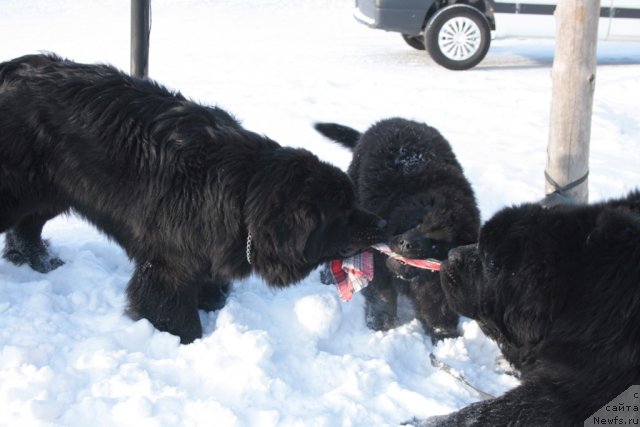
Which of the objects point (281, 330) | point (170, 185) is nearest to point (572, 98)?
point (281, 330)

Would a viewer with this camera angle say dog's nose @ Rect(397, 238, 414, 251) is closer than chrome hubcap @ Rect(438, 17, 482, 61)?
Yes

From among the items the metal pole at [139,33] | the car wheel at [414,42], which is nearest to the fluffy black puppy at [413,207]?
the metal pole at [139,33]

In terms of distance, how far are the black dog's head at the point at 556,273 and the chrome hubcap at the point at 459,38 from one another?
703cm

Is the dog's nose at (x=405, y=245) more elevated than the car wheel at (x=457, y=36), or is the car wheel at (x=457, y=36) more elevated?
the car wheel at (x=457, y=36)

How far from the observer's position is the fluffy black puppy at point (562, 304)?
215 centimetres

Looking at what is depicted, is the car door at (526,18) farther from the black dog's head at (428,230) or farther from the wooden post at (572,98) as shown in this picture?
the black dog's head at (428,230)

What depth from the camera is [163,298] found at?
335 cm

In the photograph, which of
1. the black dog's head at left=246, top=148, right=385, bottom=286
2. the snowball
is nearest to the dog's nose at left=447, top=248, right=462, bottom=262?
the black dog's head at left=246, top=148, right=385, bottom=286

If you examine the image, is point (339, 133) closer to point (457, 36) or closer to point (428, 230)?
point (428, 230)

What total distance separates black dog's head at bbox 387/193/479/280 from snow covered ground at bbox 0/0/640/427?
0.47 m

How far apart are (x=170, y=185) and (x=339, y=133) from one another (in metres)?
1.86

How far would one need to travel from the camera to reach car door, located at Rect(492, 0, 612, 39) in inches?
377

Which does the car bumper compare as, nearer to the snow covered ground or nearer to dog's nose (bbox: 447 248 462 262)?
the snow covered ground

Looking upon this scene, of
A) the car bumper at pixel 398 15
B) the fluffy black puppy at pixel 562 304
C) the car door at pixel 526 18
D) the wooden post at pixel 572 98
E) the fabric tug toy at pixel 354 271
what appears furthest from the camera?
the car door at pixel 526 18
